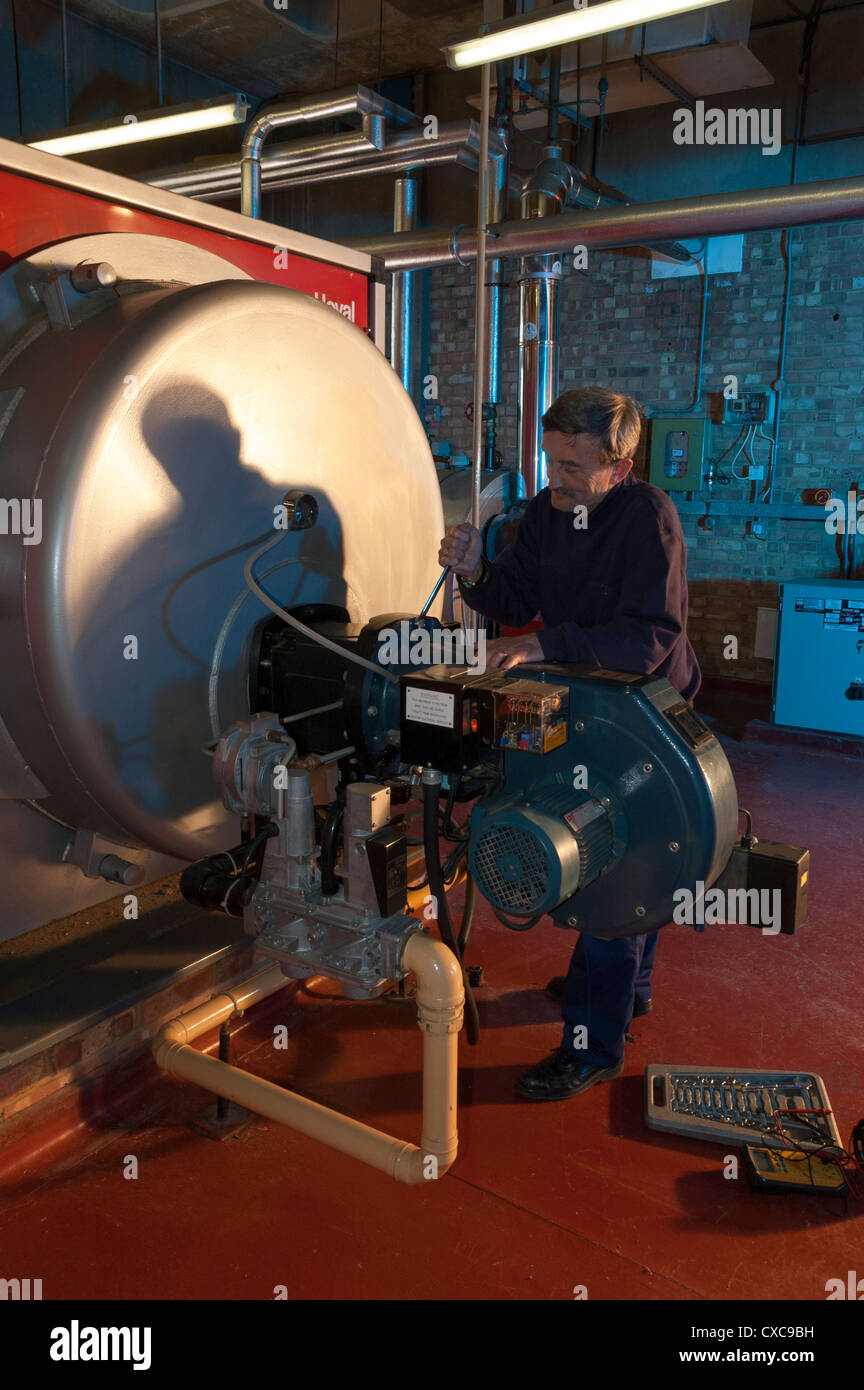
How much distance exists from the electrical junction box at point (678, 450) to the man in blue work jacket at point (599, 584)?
4152 millimetres

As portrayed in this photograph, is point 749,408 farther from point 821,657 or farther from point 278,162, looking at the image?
Result: point 278,162

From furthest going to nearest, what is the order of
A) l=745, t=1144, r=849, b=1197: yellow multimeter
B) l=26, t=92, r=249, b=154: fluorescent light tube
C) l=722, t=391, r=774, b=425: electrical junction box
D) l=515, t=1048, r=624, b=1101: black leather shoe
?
l=722, t=391, r=774, b=425: electrical junction box
l=26, t=92, r=249, b=154: fluorescent light tube
l=515, t=1048, r=624, b=1101: black leather shoe
l=745, t=1144, r=849, b=1197: yellow multimeter

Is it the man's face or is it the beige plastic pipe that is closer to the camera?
the beige plastic pipe

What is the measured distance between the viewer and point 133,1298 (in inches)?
61.6

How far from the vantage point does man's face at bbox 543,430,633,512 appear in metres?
2.08

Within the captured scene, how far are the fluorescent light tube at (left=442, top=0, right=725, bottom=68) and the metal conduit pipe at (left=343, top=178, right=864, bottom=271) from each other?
716mm

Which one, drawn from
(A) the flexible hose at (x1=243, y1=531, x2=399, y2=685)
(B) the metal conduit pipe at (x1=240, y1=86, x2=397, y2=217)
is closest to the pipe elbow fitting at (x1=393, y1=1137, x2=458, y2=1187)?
(A) the flexible hose at (x1=243, y1=531, x2=399, y2=685)

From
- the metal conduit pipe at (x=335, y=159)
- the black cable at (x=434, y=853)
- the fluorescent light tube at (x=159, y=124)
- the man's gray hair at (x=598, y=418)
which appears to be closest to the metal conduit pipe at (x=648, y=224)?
the metal conduit pipe at (x=335, y=159)

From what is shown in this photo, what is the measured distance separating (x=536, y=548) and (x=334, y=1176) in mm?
1372

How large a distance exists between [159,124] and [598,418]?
3.17 m

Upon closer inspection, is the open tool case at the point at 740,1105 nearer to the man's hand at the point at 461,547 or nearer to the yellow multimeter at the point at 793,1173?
the yellow multimeter at the point at 793,1173

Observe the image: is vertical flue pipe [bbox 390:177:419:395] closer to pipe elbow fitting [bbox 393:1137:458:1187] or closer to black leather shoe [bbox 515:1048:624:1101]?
black leather shoe [bbox 515:1048:624:1101]

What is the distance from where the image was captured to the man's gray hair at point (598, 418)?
6.74 ft

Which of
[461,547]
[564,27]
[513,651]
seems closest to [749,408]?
[564,27]
